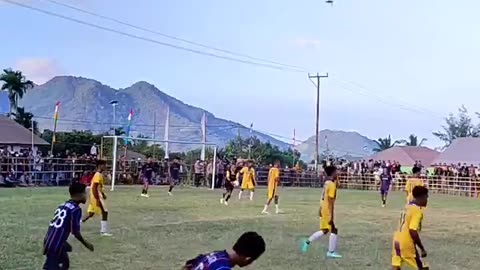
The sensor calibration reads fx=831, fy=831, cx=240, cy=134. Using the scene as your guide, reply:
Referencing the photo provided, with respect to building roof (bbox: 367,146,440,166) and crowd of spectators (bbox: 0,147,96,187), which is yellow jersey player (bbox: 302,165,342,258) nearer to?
crowd of spectators (bbox: 0,147,96,187)

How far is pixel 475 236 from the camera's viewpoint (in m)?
21.5

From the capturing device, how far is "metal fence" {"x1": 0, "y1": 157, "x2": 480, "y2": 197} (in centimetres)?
4188

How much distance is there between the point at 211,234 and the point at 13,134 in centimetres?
4488

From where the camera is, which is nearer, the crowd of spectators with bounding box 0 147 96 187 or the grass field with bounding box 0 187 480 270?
the grass field with bounding box 0 187 480 270

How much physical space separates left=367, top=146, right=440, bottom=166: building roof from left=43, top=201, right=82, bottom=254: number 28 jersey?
84756 mm

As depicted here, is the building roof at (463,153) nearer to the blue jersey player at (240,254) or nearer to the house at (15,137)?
the house at (15,137)

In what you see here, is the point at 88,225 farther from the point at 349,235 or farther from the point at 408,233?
the point at 408,233

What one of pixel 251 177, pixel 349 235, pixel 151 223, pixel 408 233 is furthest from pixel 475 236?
pixel 251 177

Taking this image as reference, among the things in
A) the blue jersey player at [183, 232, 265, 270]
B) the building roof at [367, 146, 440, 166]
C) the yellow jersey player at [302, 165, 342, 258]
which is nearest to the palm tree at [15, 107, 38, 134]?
the building roof at [367, 146, 440, 166]

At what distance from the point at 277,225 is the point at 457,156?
55344 mm

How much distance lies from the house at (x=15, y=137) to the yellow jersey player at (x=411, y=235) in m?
49.8

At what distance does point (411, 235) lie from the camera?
1097 centimetres

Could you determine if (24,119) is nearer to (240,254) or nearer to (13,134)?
(13,134)

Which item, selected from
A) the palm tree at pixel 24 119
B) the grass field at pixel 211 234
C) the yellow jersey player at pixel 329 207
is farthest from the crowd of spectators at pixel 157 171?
the palm tree at pixel 24 119
